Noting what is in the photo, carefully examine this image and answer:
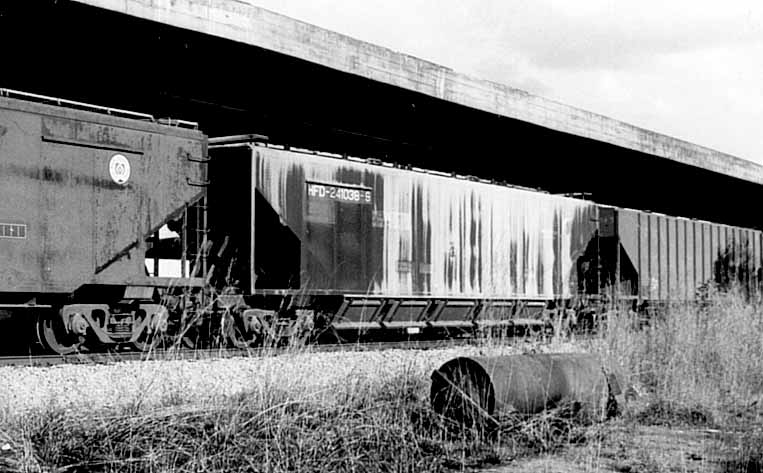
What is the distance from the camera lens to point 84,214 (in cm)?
1301

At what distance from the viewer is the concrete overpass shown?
17.8m

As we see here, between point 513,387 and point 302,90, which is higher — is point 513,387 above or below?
below

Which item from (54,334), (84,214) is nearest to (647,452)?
(84,214)

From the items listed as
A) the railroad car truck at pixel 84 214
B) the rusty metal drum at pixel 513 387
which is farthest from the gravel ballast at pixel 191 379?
the railroad car truck at pixel 84 214

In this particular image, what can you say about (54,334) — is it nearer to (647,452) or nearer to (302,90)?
(647,452)

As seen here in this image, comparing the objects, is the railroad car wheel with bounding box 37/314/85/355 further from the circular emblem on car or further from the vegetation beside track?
the vegetation beside track

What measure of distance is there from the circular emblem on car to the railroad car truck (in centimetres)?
1

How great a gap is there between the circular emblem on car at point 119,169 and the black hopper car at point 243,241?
0.03 metres

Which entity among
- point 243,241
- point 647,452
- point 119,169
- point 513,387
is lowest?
point 647,452

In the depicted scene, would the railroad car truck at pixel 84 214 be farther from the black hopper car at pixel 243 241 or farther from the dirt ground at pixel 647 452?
the dirt ground at pixel 647 452

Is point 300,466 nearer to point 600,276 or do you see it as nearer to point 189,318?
point 189,318

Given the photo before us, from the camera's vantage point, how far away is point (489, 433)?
8547 mm

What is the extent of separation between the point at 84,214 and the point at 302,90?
11236 millimetres

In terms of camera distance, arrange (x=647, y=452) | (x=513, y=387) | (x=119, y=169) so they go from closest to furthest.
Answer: (x=647, y=452) < (x=513, y=387) < (x=119, y=169)
